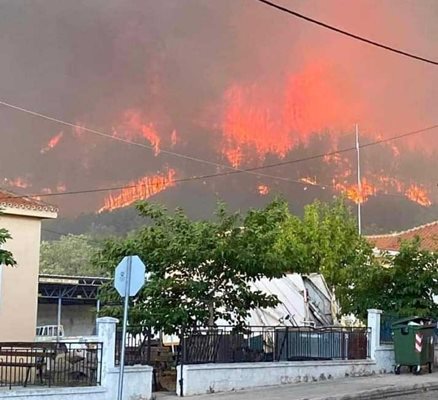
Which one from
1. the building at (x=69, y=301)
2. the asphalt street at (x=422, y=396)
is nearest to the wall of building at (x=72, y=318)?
the building at (x=69, y=301)

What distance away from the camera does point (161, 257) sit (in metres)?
18.0

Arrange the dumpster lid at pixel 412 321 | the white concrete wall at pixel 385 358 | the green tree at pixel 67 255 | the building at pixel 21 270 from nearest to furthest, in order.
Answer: the building at pixel 21 270, the dumpster lid at pixel 412 321, the white concrete wall at pixel 385 358, the green tree at pixel 67 255

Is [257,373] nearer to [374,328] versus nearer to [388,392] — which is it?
[388,392]

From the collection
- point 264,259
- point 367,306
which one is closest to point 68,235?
point 367,306

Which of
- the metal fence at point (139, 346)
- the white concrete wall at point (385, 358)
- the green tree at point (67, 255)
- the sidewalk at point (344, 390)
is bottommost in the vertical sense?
the sidewalk at point (344, 390)

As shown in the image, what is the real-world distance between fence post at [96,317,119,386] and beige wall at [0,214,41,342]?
649cm

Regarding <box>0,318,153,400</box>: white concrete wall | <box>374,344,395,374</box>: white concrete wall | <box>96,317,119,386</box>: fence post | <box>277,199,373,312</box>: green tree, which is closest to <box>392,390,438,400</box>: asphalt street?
<box>374,344,395,374</box>: white concrete wall

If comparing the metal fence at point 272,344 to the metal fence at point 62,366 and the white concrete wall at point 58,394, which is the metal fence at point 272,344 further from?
the white concrete wall at point 58,394

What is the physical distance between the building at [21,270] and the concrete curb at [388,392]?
8.92 metres

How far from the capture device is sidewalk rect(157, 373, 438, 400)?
52.0 ft

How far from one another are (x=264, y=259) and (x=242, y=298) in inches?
48.4

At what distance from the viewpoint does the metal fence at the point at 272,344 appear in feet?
54.6

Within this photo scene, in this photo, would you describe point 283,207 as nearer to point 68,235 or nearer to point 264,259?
point 264,259

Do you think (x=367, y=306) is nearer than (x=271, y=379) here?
No
